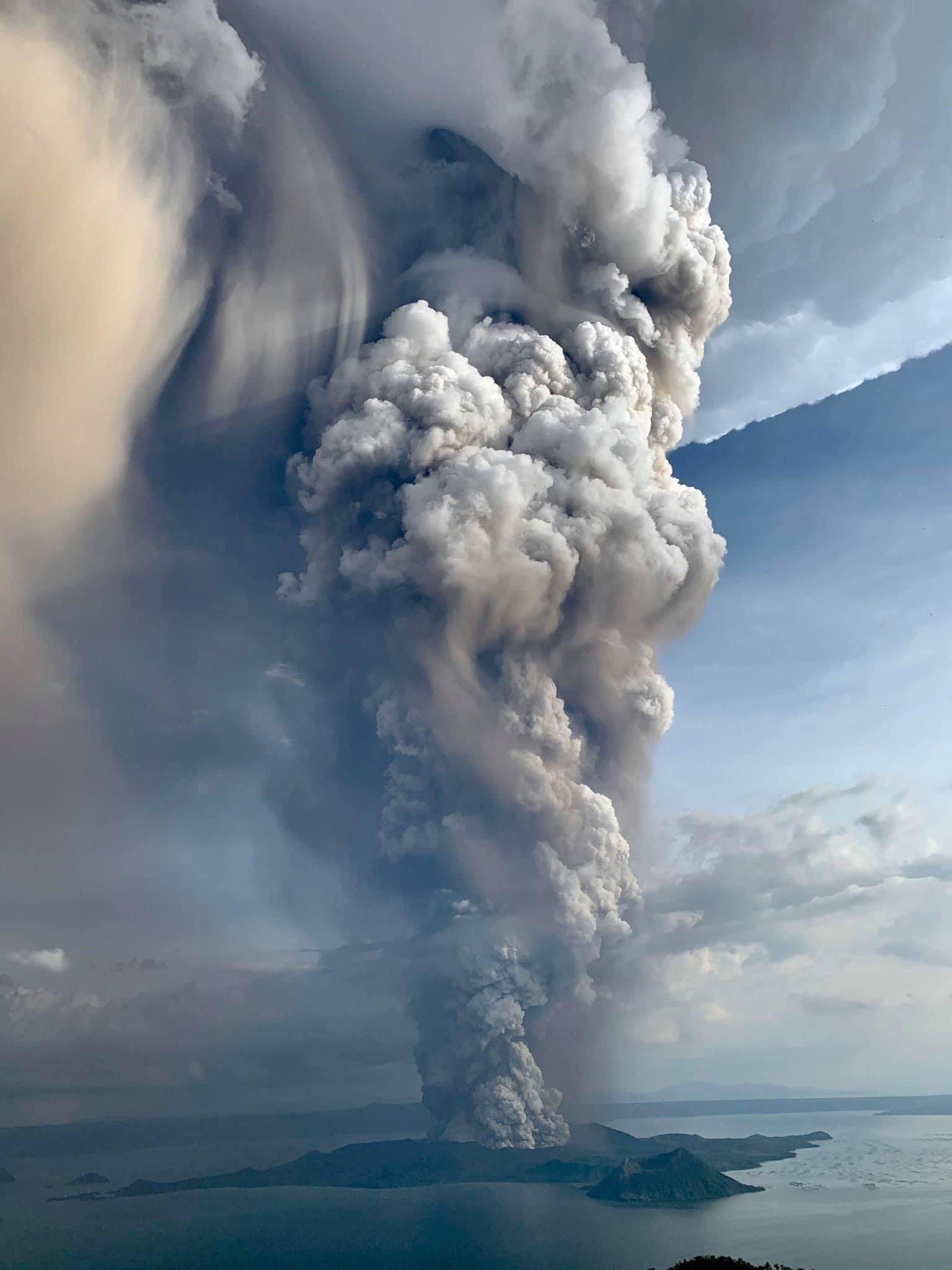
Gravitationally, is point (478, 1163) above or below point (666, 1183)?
above

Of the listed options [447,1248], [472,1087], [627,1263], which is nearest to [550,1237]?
[447,1248]

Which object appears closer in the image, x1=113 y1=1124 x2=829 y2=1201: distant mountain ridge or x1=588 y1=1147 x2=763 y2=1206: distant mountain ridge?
x1=113 y1=1124 x2=829 y2=1201: distant mountain ridge

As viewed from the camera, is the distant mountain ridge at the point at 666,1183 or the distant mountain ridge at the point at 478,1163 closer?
the distant mountain ridge at the point at 478,1163

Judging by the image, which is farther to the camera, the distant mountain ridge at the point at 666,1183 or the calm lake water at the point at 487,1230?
the distant mountain ridge at the point at 666,1183

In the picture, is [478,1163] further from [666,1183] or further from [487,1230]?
[666,1183]

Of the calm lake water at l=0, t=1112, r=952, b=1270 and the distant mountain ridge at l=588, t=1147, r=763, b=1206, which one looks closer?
the calm lake water at l=0, t=1112, r=952, b=1270

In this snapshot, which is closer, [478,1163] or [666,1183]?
[478,1163]

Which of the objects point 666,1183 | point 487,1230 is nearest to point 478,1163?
point 487,1230

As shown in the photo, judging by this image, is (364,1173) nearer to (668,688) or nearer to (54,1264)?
(54,1264)
